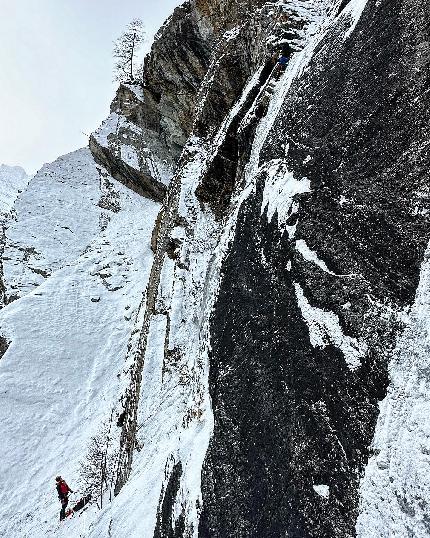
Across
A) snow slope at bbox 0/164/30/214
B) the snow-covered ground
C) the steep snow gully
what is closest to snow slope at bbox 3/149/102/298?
the snow-covered ground

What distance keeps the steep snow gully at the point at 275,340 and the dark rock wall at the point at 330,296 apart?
1.0 inches

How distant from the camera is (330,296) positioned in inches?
181

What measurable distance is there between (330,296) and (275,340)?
1098mm

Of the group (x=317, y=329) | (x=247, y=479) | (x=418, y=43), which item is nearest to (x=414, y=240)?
(x=317, y=329)

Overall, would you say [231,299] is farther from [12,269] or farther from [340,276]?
[12,269]

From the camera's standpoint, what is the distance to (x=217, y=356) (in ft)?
21.9

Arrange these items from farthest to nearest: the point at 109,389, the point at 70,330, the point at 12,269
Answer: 1. the point at 12,269
2. the point at 70,330
3. the point at 109,389

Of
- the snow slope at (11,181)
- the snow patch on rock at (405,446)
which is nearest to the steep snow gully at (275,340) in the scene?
the snow patch on rock at (405,446)

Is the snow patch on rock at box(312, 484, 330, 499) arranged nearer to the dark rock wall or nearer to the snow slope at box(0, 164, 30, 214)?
the dark rock wall

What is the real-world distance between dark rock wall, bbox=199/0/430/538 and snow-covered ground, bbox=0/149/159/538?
654cm

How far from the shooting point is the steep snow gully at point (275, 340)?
146 inches

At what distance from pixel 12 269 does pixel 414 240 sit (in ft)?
66.6

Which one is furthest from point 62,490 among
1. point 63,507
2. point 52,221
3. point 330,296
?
point 52,221

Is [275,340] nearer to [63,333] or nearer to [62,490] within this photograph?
[62,490]
